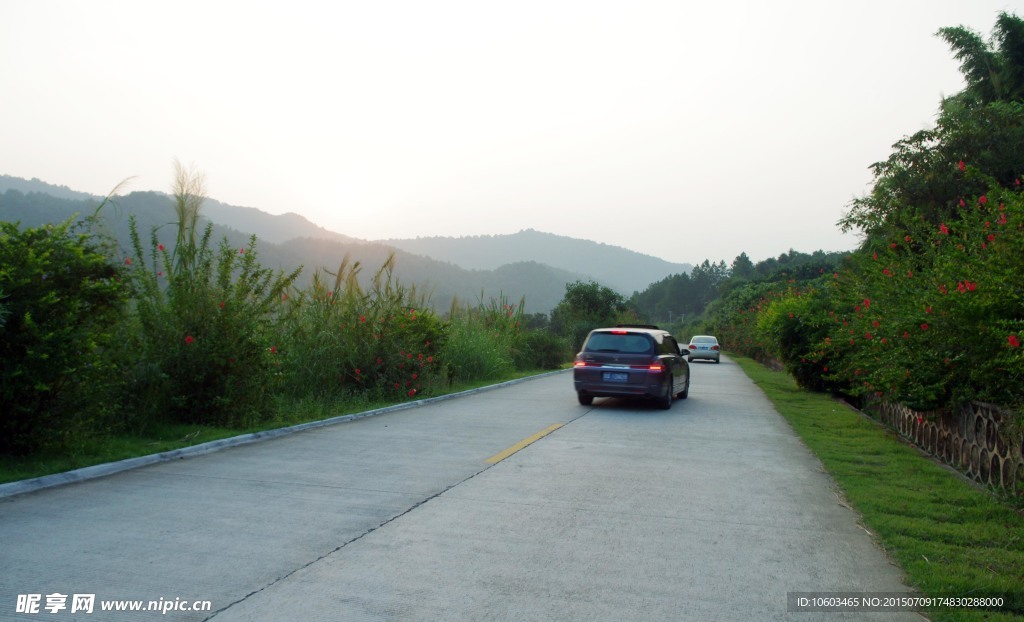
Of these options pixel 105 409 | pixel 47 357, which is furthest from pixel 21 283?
pixel 105 409

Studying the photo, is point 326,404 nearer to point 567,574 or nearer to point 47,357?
point 47,357

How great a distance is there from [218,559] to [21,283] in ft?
13.0

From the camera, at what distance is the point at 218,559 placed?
466 cm

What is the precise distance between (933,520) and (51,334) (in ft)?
27.3

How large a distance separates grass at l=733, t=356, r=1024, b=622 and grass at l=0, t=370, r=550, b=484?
296 inches

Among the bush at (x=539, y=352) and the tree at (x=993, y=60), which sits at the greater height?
the tree at (x=993, y=60)

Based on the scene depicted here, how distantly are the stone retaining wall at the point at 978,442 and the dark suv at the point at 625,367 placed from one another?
4706mm

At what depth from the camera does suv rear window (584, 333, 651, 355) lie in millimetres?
14211

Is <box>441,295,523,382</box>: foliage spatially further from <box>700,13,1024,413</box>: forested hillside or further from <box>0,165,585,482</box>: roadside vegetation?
<box>700,13,1024,413</box>: forested hillside


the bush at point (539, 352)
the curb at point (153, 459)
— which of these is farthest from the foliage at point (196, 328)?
the bush at point (539, 352)

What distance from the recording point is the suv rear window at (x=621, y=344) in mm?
14211

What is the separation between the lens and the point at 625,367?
45.9 ft

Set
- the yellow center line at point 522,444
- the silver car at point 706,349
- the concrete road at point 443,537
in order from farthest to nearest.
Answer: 1. the silver car at point 706,349
2. the yellow center line at point 522,444
3. the concrete road at point 443,537

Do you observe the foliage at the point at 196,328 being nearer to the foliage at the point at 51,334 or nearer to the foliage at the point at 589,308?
the foliage at the point at 51,334
